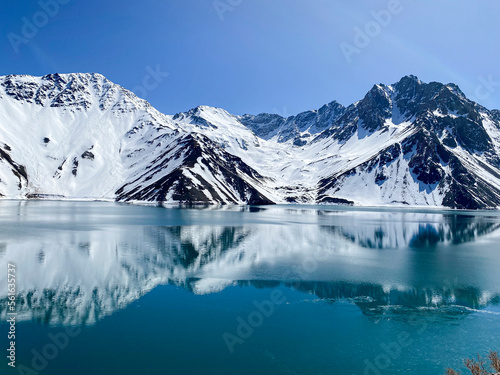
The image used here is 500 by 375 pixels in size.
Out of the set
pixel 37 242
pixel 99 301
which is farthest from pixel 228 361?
pixel 37 242

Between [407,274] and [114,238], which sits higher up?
[114,238]

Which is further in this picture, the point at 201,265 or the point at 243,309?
the point at 201,265

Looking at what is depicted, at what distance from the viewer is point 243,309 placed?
34312mm

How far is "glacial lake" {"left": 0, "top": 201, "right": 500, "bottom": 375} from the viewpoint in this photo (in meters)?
24.2

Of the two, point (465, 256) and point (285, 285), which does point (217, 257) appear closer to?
point (285, 285)

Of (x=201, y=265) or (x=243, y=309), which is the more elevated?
(x=201, y=265)

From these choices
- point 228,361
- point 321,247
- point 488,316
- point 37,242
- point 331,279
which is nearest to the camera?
point 228,361

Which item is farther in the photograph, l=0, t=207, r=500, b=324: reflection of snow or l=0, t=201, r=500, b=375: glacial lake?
l=0, t=207, r=500, b=324: reflection of snow

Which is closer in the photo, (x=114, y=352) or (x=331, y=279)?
(x=114, y=352)

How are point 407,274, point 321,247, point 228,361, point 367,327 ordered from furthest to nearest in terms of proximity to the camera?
1. point 321,247
2. point 407,274
3. point 367,327
4. point 228,361

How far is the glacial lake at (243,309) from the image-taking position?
79.3 feet

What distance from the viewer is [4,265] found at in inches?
1836

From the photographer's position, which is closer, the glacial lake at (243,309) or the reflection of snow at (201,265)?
the glacial lake at (243,309)

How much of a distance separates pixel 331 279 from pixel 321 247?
24.8m
